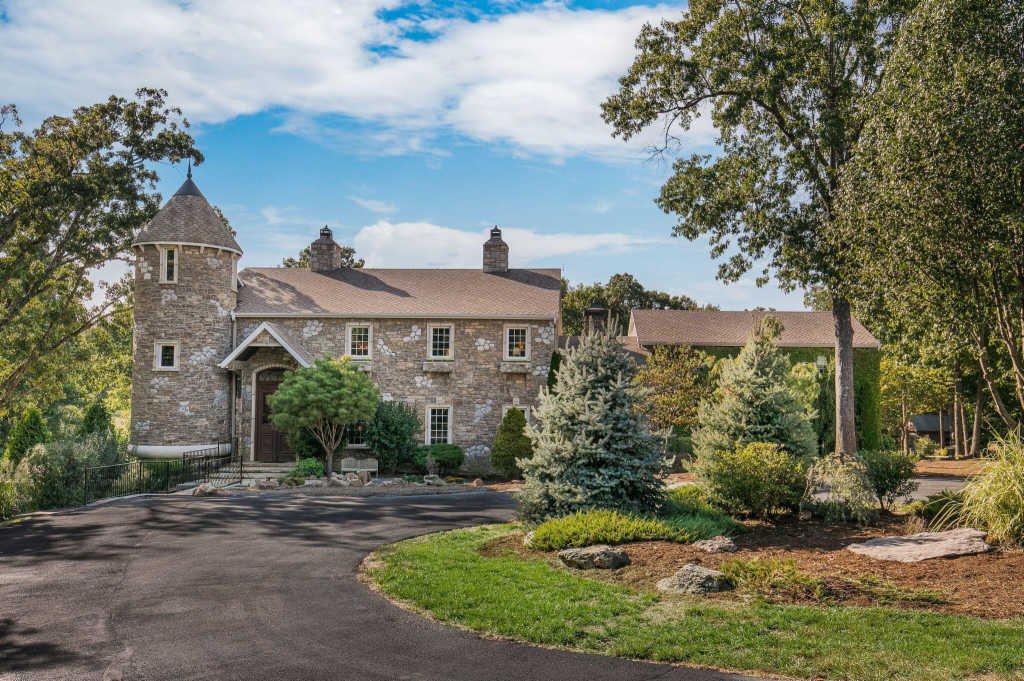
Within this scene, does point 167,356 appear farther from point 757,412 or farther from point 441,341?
point 757,412

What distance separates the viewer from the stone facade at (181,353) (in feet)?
85.5

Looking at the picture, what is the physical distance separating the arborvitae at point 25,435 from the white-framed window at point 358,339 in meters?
10.7

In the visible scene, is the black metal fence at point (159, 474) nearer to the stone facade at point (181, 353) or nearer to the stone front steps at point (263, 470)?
the stone front steps at point (263, 470)

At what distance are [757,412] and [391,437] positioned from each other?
1409 cm

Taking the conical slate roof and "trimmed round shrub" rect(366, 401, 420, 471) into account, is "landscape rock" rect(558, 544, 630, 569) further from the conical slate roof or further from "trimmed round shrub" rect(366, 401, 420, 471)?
the conical slate roof

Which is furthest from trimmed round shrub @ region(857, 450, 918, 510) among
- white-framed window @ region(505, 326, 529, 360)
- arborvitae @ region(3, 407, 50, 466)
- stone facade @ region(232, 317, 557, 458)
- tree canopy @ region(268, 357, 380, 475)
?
arborvitae @ region(3, 407, 50, 466)

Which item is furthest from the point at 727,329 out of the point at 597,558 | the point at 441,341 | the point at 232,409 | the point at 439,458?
the point at 597,558

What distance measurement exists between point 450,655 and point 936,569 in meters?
6.40

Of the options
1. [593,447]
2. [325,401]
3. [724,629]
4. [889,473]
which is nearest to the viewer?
[724,629]

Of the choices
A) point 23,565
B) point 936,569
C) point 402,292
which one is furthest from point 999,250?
point 402,292

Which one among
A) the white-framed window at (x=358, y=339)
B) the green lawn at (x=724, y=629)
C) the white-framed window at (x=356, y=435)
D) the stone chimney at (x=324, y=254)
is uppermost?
the stone chimney at (x=324, y=254)

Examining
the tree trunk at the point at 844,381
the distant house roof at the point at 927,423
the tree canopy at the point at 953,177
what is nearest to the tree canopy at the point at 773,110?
the tree trunk at the point at 844,381

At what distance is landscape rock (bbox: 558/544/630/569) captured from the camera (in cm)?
986

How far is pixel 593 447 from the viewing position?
12.3 m
